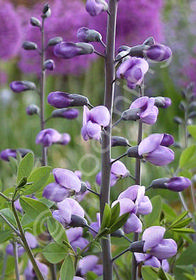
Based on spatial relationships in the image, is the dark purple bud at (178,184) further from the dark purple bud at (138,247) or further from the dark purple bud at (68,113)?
the dark purple bud at (68,113)

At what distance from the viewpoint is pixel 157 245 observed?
1.77 feet

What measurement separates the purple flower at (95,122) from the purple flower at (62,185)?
0.15 ft

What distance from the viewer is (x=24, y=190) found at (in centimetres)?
54

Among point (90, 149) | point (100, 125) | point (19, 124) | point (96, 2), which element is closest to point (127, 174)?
point (100, 125)

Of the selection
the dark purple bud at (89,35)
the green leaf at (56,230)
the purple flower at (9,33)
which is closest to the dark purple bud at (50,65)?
the dark purple bud at (89,35)

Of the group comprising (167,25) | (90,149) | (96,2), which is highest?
(167,25)

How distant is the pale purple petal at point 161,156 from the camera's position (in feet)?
1.72

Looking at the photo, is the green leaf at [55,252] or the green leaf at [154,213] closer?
the green leaf at [55,252]

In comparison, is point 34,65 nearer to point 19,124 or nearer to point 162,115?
point 19,124

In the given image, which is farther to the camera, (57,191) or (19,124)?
(19,124)

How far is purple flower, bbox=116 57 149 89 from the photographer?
52cm

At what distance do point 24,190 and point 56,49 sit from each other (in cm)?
16

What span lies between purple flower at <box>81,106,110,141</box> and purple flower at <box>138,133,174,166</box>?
5 cm

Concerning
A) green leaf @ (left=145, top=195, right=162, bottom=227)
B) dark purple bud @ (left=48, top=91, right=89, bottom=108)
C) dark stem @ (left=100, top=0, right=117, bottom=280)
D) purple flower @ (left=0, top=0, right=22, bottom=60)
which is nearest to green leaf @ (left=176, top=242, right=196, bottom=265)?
green leaf @ (left=145, top=195, right=162, bottom=227)
